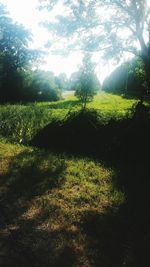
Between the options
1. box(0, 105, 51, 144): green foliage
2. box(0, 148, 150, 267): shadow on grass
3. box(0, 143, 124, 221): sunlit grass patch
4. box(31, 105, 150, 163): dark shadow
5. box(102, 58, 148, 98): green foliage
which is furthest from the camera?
box(102, 58, 148, 98): green foliage

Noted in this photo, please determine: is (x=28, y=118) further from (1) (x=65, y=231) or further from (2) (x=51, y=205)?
(1) (x=65, y=231)

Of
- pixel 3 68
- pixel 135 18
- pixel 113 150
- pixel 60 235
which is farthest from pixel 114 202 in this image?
pixel 3 68

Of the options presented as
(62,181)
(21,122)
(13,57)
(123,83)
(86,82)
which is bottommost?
(62,181)

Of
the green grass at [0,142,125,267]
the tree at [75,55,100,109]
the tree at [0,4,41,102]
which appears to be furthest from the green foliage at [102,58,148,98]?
the green grass at [0,142,125,267]

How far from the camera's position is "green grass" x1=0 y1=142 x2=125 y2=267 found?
5.51 m

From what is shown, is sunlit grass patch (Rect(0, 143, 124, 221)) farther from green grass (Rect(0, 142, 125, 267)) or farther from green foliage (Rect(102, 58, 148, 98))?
green foliage (Rect(102, 58, 148, 98))

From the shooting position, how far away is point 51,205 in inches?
297

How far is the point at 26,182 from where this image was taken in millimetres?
9055

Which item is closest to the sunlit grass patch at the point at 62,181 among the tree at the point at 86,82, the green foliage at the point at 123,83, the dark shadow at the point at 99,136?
the dark shadow at the point at 99,136

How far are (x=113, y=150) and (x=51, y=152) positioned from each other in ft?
8.28

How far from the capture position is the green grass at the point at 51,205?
18.1 ft

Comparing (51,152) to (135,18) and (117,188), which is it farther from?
(135,18)

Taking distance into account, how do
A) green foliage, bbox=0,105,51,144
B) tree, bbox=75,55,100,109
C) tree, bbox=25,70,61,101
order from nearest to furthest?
green foliage, bbox=0,105,51,144 → tree, bbox=75,55,100,109 → tree, bbox=25,70,61,101

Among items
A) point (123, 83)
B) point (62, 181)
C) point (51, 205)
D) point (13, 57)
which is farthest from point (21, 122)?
point (123, 83)
